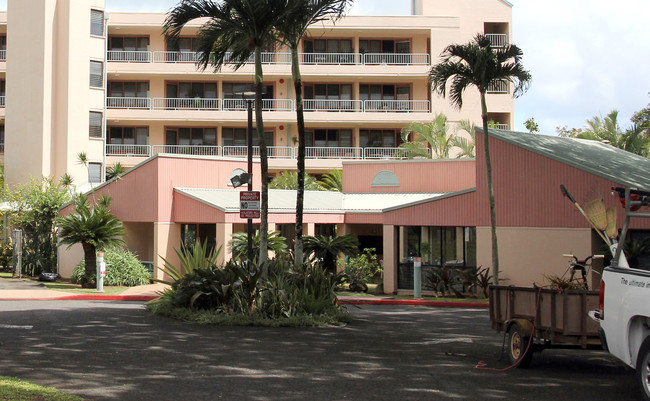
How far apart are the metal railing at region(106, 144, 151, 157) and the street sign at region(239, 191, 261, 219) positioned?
30.8 metres

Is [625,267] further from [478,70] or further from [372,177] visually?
[372,177]

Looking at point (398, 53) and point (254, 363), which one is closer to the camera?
point (254, 363)

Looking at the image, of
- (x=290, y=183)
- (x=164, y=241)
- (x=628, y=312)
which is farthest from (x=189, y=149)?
(x=628, y=312)

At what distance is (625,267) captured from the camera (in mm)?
8789

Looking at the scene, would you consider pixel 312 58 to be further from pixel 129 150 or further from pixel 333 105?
pixel 129 150

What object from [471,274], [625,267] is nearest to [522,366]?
[625,267]

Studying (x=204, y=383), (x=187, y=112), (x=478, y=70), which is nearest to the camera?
(x=204, y=383)

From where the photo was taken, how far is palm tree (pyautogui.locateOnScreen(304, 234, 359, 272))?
81.0 ft

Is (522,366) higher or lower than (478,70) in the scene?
lower

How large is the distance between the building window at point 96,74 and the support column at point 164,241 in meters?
16.1

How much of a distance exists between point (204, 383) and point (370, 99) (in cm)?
3967

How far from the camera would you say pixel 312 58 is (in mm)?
47656

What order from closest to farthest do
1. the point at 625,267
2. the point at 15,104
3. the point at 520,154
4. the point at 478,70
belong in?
1. the point at 625,267
2. the point at 478,70
3. the point at 520,154
4. the point at 15,104

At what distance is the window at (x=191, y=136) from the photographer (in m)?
47.5
